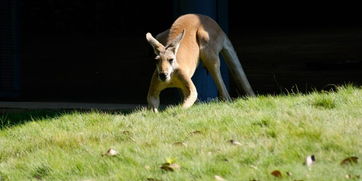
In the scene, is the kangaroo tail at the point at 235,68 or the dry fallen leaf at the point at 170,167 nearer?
the dry fallen leaf at the point at 170,167

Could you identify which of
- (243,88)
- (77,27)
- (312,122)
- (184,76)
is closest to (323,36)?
(77,27)

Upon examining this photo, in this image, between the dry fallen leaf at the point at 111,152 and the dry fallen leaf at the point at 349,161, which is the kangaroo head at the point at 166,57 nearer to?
the dry fallen leaf at the point at 111,152

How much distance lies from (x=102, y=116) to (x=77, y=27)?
15806 mm

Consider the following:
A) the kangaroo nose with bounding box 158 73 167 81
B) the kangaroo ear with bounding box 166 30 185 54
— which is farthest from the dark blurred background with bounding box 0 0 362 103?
the kangaroo nose with bounding box 158 73 167 81

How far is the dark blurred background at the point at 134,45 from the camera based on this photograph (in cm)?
1171

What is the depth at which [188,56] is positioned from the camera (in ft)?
30.3

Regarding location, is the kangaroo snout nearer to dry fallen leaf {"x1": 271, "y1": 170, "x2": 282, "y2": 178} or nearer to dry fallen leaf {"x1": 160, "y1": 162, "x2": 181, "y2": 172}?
dry fallen leaf {"x1": 160, "y1": 162, "x2": 181, "y2": 172}

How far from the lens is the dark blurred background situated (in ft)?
38.4

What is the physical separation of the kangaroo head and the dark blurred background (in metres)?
1.27

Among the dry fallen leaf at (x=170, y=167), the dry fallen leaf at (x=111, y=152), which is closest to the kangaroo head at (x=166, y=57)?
the dry fallen leaf at (x=111, y=152)

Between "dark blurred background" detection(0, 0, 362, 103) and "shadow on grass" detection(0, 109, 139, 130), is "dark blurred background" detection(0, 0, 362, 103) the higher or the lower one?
the lower one

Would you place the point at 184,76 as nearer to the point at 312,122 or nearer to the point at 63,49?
the point at 312,122

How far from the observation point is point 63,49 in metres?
19.2

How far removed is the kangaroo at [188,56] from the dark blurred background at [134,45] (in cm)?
51
